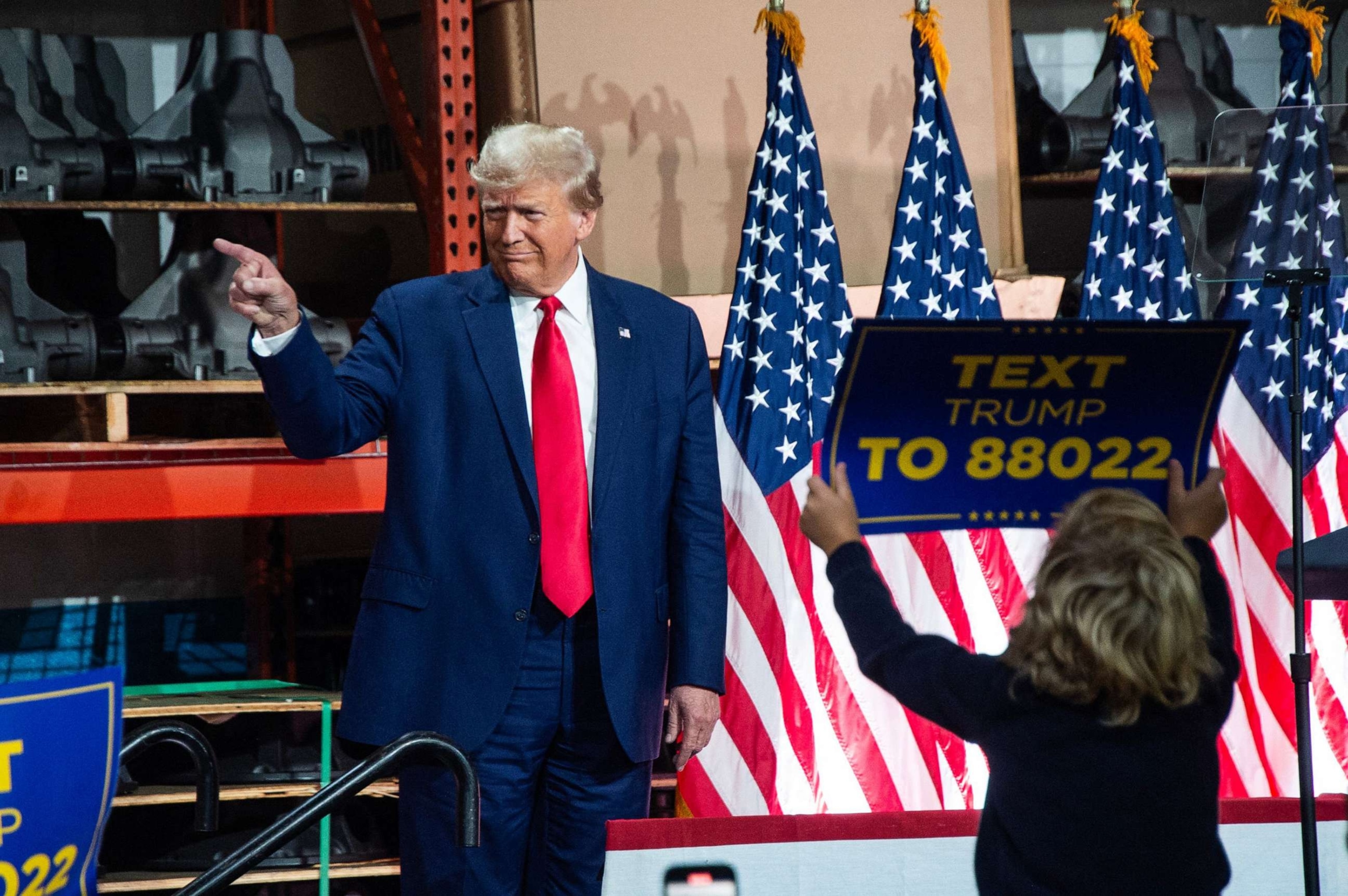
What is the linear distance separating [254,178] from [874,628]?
2.46 metres

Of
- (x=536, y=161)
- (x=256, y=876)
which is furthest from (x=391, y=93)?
(x=256, y=876)

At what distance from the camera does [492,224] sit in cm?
255

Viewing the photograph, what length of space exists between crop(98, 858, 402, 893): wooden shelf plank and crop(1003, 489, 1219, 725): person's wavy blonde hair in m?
2.03

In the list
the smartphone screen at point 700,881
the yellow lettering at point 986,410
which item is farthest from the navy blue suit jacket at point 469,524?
the yellow lettering at point 986,410

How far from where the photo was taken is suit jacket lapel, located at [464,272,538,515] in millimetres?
2479

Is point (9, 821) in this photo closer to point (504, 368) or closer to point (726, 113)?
point (504, 368)

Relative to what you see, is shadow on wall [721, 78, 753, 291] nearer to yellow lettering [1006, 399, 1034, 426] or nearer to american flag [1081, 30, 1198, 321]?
american flag [1081, 30, 1198, 321]

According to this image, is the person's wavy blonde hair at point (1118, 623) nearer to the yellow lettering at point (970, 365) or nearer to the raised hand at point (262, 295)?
the yellow lettering at point (970, 365)

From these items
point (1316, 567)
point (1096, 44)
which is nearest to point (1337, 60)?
point (1096, 44)

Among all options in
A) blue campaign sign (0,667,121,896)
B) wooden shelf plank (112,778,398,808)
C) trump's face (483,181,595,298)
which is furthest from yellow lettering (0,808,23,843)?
wooden shelf plank (112,778,398,808)

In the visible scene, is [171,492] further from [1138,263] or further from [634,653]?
[1138,263]

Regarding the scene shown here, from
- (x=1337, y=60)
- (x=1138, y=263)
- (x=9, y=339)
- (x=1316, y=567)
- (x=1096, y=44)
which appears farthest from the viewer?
(x=1096, y=44)

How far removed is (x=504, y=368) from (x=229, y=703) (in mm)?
1463

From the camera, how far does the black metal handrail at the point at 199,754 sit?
7.14 ft
